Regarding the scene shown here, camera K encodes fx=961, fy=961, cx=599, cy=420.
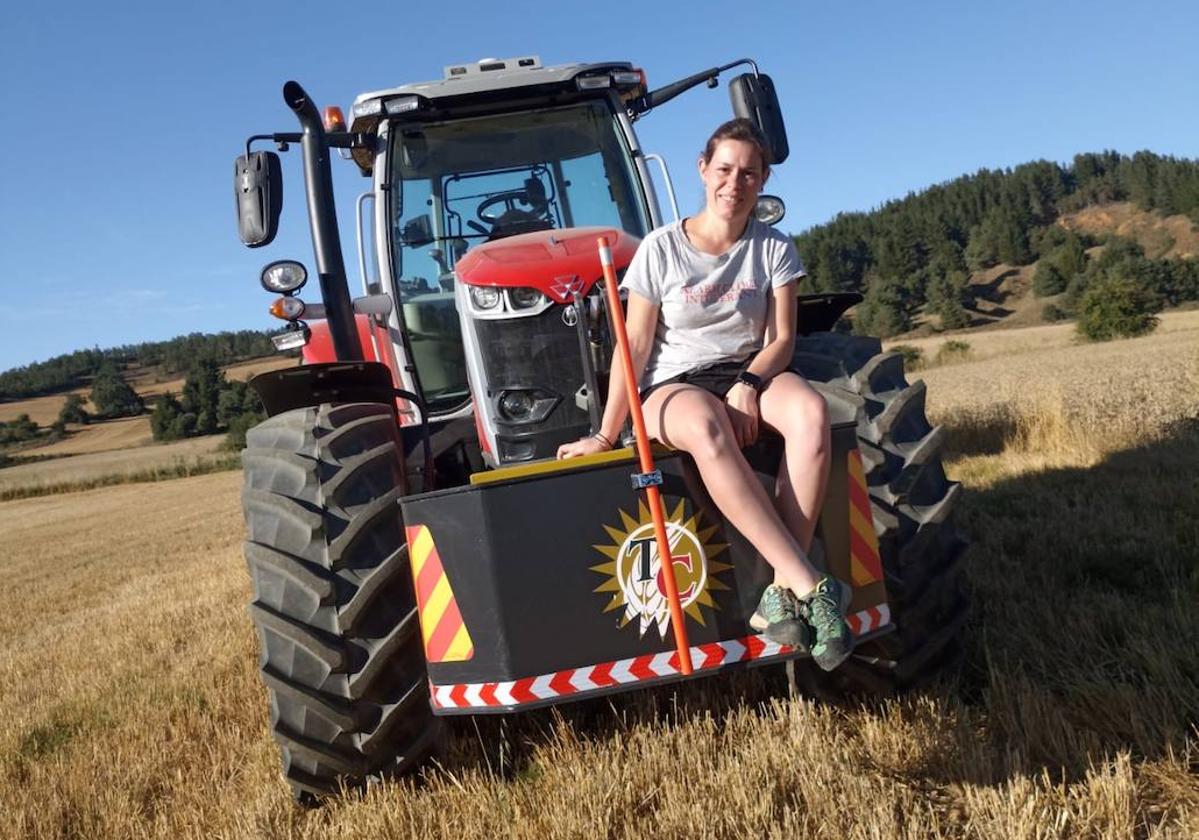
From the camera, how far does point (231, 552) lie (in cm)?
1064

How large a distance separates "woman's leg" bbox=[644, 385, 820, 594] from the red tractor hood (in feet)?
3.22

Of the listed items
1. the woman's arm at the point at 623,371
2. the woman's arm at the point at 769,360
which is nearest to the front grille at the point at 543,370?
the woman's arm at the point at 623,371

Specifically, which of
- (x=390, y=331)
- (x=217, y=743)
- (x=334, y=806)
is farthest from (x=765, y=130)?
(x=217, y=743)

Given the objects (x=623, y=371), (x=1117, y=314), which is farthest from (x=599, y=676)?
(x=1117, y=314)

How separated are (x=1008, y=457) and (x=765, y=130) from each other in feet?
16.7

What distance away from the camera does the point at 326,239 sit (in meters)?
3.95

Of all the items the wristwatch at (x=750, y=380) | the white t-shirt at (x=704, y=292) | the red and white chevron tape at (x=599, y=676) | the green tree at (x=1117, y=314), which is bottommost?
the green tree at (x=1117, y=314)

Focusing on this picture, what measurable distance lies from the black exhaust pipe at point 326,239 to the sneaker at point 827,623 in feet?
7.22

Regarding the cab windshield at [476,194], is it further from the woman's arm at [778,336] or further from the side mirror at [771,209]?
the woman's arm at [778,336]

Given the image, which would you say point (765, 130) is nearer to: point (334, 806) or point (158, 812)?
point (334, 806)

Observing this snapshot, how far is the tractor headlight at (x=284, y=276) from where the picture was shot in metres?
3.87

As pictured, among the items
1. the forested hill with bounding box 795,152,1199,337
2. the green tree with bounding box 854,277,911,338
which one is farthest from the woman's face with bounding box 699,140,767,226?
the green tree with bounding box 854,277,911,338

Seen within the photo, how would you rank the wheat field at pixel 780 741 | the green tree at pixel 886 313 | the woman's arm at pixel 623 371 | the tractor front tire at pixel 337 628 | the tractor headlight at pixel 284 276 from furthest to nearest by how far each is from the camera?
the green tree at pixel 886 313
the tractor headlight at pixel 284 276
the woman's arm at pixel 623 371
the tractor front tire at pixel 337 628
the wheat field at pixel 780 741

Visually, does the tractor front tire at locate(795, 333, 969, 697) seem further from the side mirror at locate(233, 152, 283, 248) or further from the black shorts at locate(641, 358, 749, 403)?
the side mirror at locate(233, 152, 283, 248)
